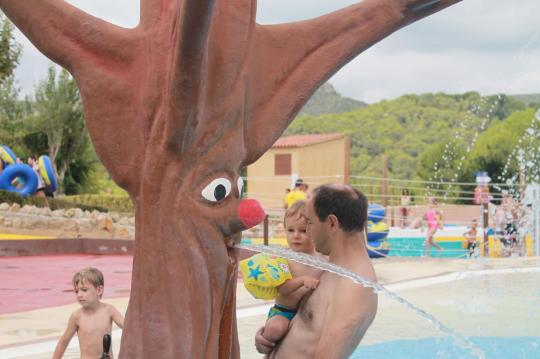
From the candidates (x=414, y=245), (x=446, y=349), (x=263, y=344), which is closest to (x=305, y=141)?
(x=414, y=245)

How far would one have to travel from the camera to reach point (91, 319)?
4.46 meters

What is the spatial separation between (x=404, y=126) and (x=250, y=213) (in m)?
50.3

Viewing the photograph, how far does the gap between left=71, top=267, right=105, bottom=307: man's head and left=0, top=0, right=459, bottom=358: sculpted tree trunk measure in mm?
1896

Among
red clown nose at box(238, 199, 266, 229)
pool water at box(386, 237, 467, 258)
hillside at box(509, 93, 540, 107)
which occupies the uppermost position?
hillside at box(509, 93, 540, 107)

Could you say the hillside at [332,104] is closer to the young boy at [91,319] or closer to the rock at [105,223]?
the rock at [105,223]

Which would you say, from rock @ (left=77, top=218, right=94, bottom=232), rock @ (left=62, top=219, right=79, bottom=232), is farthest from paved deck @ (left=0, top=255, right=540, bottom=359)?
rock @ (left=77, top=218, right=94, bottom=232)

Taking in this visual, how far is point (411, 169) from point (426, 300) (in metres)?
37.0

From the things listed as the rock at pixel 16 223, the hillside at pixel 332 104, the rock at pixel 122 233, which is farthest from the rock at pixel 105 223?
the hillside at pixel 332 104

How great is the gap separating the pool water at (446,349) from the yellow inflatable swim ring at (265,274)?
355cm

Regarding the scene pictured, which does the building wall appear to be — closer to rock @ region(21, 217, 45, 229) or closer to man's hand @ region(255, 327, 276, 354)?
rock @ region(21, 217, 45, 229)

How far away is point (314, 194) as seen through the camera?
8.82ft

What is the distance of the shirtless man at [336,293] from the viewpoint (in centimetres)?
251

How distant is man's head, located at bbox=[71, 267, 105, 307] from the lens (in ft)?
14.2

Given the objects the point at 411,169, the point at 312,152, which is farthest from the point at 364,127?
the point at 312,152
